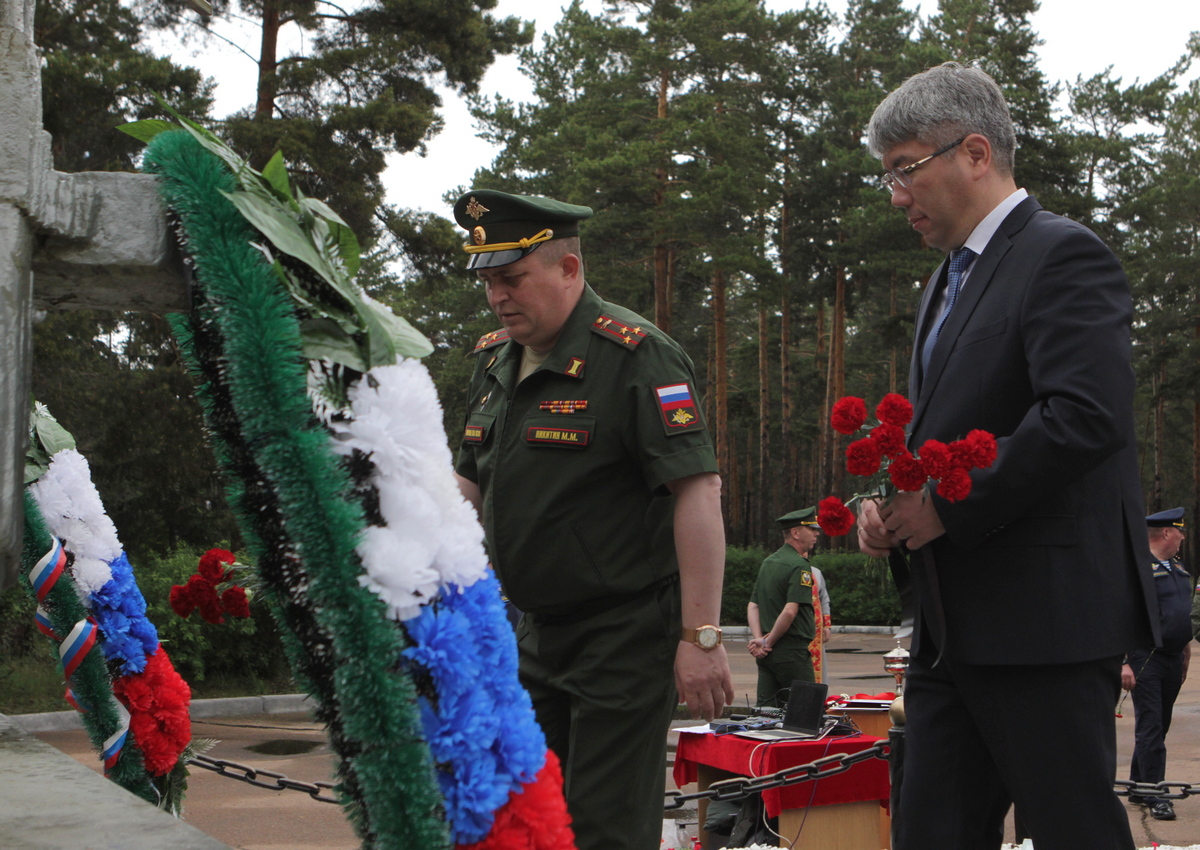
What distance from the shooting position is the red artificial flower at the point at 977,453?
211 centimetres

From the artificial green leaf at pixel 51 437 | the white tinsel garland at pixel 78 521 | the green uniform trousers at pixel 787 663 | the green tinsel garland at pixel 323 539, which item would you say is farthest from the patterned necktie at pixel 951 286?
the green uniform trousers at pixel 787 663

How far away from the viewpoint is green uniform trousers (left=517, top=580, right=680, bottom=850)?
9.21ft

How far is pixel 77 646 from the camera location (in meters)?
3.46

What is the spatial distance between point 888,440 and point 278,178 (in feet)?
3.90

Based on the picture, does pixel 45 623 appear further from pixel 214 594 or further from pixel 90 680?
pixel 214 594

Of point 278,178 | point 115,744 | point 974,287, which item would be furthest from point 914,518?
point 115,744

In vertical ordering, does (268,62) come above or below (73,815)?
above

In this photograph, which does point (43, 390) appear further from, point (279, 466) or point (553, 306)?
point (279, 466)

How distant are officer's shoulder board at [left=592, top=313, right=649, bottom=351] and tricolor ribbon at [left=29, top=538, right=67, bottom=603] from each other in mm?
1764

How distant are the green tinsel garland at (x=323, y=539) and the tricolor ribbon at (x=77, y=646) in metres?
2.14

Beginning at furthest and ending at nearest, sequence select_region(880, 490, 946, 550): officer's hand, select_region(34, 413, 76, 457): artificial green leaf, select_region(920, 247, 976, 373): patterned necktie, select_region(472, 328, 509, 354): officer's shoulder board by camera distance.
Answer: select_region(34, 413, 76, 457): artificial green leaf → select_region(472, 328, 509, 354): officer's shoulder board → select_region(920, 247, 976, 373): patterned necktie → select_region(880, 490, 946, 550): officer's hand

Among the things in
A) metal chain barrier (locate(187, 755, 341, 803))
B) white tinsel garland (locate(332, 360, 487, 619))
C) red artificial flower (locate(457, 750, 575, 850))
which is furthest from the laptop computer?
white tinsel garland (locate(332, 360, 487, 619))

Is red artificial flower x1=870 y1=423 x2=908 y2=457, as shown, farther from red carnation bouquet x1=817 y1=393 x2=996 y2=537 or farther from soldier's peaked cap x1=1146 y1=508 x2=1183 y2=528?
soldier's peaked cap x1=1146 y1=508 x2=1183 y2=528

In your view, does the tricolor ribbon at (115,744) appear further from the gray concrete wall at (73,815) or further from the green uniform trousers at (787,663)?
the green uniform trousers at (787,663)
